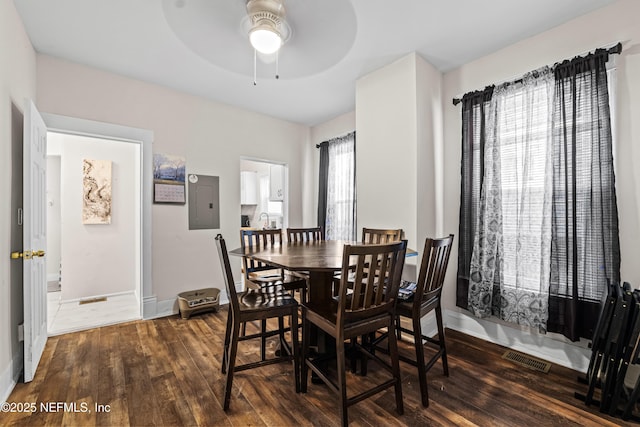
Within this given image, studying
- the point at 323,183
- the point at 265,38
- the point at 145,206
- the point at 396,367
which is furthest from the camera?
the point at 323,183

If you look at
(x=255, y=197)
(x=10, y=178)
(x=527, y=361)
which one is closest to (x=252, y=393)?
(x=527, y=361)

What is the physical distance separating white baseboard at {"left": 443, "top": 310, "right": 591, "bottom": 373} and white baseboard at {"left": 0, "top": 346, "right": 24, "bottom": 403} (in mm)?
3600

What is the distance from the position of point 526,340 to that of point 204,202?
3782 mm

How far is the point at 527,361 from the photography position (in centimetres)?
238

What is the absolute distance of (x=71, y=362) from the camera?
7.85 feet

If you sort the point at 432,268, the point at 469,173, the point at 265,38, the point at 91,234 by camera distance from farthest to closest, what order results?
the point at 91,234 < the point at 469,173 < the point at 265,38 < the point at 432,268

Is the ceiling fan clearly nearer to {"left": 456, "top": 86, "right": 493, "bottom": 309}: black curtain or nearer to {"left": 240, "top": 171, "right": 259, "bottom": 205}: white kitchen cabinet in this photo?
{"left": 456, "top": 86, "right": 493, "bottom": 309}: black curtain

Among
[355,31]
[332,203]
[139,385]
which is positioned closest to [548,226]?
[355,31]

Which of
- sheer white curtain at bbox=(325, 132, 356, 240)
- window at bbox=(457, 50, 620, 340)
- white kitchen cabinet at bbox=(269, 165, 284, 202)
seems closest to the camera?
window at bbox=(457, 50, 620, 340)

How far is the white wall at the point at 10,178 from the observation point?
6.25 ft

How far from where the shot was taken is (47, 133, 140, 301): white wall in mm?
4113

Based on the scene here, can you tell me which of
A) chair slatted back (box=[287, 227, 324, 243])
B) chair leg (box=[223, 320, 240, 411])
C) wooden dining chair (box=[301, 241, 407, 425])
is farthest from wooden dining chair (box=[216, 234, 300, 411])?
chair slatted back (box=[287, 227, 324, 243])

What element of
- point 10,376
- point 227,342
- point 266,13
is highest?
point 266,13

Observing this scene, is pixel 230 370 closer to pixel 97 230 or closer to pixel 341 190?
pixel 341 190
